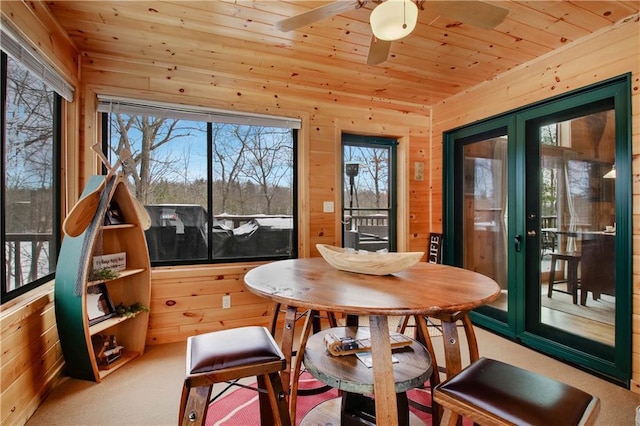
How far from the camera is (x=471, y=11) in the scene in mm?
1480

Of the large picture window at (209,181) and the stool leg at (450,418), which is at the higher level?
the large picture window at (209,181)

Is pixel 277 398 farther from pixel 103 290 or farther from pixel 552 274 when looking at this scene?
pixel 552 274

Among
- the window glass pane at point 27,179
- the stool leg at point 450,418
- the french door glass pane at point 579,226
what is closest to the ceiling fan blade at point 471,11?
the french door glass pane at point 579,226

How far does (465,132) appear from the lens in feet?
11.4

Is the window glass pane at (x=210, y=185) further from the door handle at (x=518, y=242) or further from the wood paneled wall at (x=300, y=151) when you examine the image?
the door handle at (x=518, y=242)

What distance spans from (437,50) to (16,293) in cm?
334

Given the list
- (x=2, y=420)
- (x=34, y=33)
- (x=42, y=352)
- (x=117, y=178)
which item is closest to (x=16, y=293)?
(x=42, y=352)

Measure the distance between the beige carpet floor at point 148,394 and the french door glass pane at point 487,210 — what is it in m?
0.87

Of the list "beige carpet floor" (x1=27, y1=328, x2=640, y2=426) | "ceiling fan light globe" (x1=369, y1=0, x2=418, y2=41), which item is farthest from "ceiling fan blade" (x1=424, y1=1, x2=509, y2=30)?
"beige carpet floor" (x1=27, y1=328, x2=640, y2=426)

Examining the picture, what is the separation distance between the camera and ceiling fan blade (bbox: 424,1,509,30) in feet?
4.69

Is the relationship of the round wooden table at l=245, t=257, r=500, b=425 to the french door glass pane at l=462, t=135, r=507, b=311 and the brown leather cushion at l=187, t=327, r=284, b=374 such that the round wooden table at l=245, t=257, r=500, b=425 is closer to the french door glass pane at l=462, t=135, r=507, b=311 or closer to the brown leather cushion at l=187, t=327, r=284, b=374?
the brown leather cushion at l=187, t=327, r=284, b=374

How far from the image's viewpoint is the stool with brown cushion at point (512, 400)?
940mm

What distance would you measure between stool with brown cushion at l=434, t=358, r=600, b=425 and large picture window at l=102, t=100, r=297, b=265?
2348 millimetres

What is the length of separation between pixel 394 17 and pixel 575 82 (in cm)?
192
